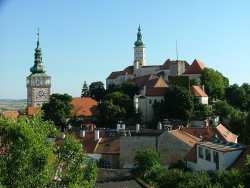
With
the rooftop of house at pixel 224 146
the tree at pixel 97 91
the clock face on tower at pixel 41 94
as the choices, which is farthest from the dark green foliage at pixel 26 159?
the clock face on tower at pixel 41 94

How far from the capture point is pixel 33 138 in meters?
14.2

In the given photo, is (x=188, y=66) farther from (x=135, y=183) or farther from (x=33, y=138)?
(x=33, y=138)

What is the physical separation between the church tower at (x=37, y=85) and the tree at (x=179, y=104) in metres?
40.4

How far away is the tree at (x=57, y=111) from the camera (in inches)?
2142

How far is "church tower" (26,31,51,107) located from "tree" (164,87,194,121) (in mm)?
40387

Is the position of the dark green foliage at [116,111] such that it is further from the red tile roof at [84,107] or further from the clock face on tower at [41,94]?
the clock face on tower at [41,94]

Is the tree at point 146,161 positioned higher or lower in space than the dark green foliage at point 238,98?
lower

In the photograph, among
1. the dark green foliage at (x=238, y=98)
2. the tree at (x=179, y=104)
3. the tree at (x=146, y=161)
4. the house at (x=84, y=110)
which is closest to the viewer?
the tree at (x=146, y=161)

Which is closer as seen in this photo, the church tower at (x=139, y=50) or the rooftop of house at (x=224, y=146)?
the rooftop of house at (x=224, y=146)

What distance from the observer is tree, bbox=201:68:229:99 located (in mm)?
63500

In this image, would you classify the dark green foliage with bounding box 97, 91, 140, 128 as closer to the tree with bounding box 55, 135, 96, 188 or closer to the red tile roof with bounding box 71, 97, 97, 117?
the red tile roof with bounding box 71, 97, 97, 117

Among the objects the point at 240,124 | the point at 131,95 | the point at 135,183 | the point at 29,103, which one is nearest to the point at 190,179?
the point at 135,183

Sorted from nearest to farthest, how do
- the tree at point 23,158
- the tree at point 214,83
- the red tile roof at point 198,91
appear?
the tree at point 23,158 < the red tile roof at point 198,91 < the tree at point 214,83

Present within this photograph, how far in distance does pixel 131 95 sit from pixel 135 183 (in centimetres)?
4445
